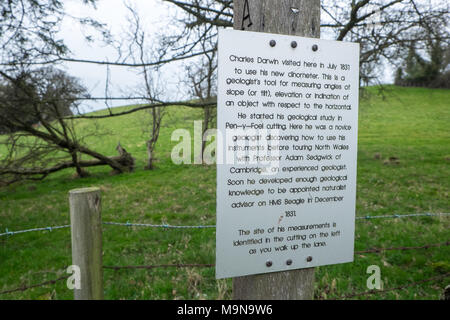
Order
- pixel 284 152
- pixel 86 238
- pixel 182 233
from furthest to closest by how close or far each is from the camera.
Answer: pixel 182 233
pixel 284 152
pixel 86 238

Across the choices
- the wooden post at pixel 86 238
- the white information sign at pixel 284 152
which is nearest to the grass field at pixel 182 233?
the white information sign at pixel 284 152

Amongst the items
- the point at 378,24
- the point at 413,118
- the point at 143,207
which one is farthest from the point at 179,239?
the point at 413,118

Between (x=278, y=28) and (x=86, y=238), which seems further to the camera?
(x=278, y=28)

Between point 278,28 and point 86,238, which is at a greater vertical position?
point 278,28

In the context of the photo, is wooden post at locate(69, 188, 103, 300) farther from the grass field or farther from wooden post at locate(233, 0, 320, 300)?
the grass field

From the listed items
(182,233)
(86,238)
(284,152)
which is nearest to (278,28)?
(284,152)

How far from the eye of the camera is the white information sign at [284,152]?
1.71 metres

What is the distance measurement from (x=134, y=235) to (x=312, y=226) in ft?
15.4

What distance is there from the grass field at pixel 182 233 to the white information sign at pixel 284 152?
1.84m

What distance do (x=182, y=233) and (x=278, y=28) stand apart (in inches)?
184

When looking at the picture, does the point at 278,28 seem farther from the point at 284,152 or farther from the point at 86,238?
the point at 86,238

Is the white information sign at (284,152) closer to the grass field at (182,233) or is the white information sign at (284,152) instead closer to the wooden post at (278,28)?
the wooden post at (278,28)

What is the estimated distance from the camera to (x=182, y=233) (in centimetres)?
583
